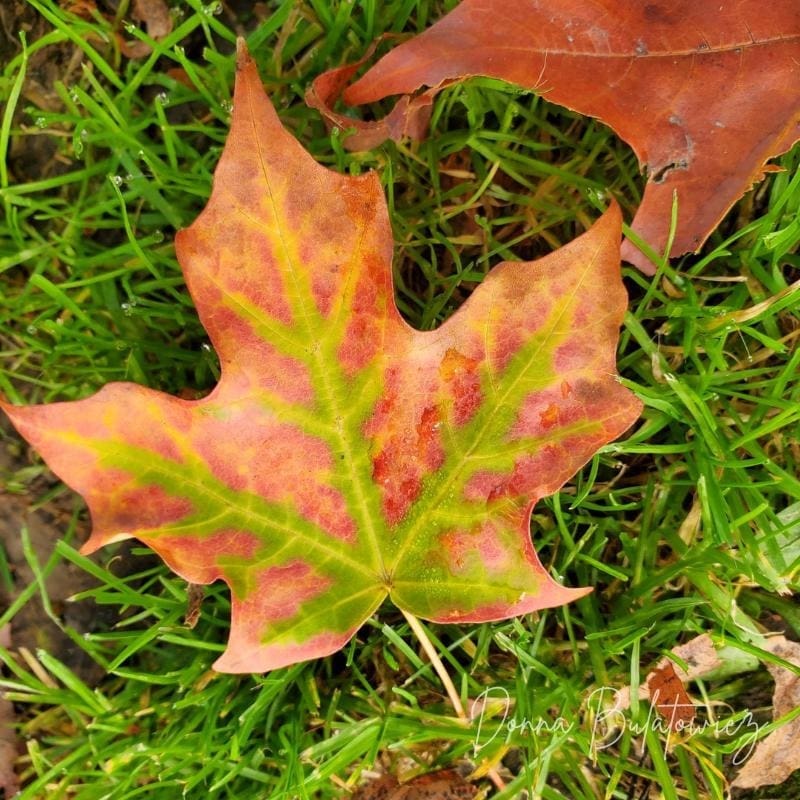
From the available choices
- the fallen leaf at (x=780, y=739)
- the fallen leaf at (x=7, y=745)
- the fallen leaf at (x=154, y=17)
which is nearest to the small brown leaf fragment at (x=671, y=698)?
the fallen leaf at (x=780, y=739)

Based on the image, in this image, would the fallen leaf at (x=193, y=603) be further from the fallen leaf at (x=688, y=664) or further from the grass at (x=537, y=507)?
the fallen leaf at (x=688, y=664)

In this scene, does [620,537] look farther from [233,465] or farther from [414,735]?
[233,465]

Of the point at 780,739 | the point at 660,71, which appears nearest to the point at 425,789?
the point at 780,739

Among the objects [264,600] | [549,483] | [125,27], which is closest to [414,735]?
[264,600]

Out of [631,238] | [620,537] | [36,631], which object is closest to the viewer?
[631,238]

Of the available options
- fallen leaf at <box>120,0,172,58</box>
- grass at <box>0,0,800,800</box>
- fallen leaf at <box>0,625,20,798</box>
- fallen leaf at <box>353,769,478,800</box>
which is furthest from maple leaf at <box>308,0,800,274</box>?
fallen leaf at <box>0,625,20,798</box>

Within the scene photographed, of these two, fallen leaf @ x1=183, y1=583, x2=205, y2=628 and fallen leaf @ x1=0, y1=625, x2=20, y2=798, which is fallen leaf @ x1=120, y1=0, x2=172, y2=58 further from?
fallen leaf @ x1=0, y1=625, x2=20, y2=798
